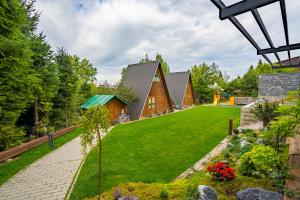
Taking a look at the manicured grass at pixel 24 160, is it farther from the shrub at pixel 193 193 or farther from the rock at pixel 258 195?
the rock at pixel 258 195

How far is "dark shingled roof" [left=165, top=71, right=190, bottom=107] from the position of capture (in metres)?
31.2

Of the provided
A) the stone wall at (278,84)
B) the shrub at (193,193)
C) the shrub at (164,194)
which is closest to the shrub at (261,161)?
the shrub at (193,193)

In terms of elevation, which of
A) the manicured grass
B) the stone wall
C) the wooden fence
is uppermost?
the stone wall

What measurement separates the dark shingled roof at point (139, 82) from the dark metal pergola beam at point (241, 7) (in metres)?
17.6

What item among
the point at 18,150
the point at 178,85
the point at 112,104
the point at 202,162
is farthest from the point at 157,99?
the point at 202,162

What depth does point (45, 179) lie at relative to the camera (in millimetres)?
6984

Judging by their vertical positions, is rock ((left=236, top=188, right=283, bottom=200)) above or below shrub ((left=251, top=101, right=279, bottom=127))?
below

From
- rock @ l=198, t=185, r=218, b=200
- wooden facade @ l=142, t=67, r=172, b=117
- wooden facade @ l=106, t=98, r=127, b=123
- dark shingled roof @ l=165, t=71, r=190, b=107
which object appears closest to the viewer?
rock @ l=198, t=185, r=218, b=200

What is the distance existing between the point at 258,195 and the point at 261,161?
72 cm

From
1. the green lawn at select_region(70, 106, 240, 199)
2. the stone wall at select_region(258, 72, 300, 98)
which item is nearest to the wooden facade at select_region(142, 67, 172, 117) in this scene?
the green lawn at select_region(70, 106, 240, 199)

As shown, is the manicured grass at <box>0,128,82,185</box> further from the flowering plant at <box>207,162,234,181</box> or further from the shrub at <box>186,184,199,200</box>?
the flowering plant at <box>207,162,234,181</box>

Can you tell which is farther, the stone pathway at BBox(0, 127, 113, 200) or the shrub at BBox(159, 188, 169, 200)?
the stone pathway at BBox(0, 127, 113, 200)

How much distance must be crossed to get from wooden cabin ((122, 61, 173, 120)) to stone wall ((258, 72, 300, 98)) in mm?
10144

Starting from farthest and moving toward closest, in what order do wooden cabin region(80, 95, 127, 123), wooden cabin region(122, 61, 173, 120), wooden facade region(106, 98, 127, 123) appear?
wooden cabin region(122, 61, 173, 120), wooden facade region(106, 98, 127, 123), wooden cabin region(80, 95, 127, 123)
